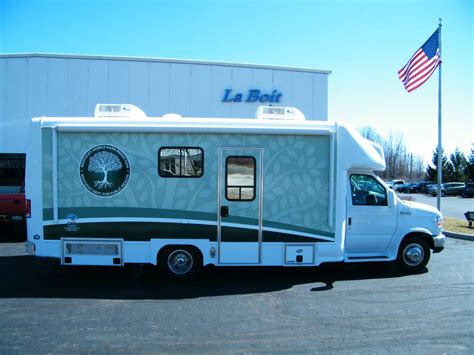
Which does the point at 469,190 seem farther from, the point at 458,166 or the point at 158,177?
the point at 158,177

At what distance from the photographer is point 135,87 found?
15.0 metres

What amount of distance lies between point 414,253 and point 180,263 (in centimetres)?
448

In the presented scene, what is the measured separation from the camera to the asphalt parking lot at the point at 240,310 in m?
4.08

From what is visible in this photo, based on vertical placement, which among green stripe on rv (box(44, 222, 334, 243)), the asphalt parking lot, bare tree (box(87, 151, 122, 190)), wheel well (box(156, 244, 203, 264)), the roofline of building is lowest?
the asphalt parking lot

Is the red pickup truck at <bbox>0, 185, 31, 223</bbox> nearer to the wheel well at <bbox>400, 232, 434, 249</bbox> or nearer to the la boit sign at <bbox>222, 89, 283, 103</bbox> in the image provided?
the la boit sign at <bbox>222, 89, 283, 103</bbox>

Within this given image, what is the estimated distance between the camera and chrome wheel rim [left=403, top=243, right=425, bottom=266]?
22.8ft

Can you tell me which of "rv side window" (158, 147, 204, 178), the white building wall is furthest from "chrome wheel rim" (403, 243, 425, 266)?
the white building wall

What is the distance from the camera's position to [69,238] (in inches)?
243

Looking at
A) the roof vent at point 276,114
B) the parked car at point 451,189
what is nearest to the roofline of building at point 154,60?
the roof vent at point 276,114

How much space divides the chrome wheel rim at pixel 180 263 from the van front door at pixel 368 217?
297 cm

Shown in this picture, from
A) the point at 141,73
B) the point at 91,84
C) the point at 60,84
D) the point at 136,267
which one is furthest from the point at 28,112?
the point at 136,267

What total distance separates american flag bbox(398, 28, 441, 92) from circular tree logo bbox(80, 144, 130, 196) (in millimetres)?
11546

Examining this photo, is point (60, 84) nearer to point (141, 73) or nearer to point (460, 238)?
point (141, 73)

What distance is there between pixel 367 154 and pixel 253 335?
3.81 meters
